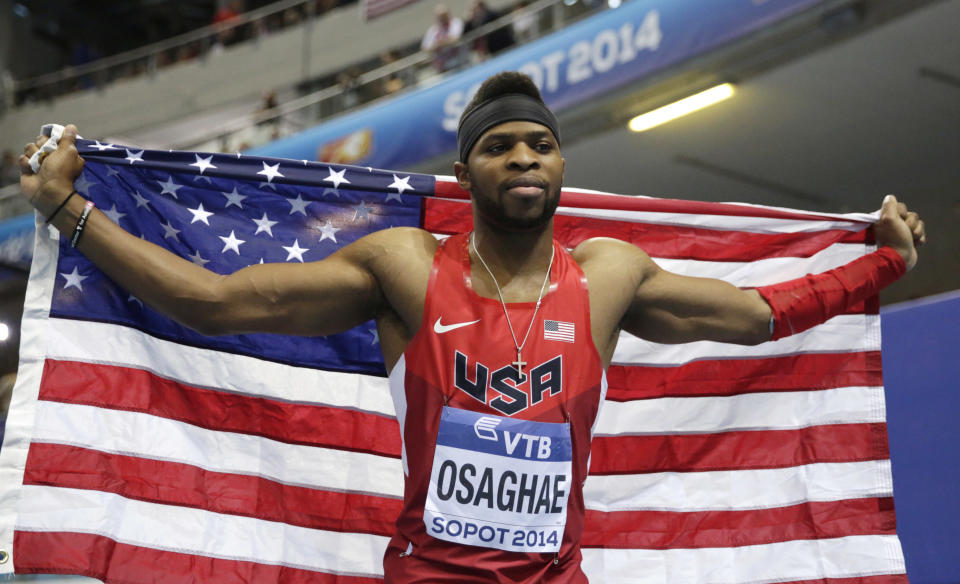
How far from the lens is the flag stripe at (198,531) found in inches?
104

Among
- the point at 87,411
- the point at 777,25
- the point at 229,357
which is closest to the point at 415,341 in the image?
the point at 229,357

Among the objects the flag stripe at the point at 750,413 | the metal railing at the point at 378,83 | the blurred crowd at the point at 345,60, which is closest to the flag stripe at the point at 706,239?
the flag stripe at the point at 750,413

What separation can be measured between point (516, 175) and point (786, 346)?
4.77 ft

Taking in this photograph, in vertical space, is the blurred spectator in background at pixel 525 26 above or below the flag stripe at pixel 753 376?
above

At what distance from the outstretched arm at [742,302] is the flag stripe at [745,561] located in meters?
0.79

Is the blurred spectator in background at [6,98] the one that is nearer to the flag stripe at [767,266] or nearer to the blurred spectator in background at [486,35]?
the blurred spectator in background at [486,35]

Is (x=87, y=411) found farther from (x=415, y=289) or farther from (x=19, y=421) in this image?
(x=415, y=289)

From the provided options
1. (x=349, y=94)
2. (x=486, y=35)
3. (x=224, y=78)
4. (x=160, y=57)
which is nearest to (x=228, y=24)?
(x=224, y=78)

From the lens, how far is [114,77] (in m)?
19.0

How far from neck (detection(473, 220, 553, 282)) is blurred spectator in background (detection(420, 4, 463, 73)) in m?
7.60

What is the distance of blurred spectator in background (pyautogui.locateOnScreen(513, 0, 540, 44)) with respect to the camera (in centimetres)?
907

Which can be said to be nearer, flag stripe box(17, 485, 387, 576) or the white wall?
flag stripe box(17, 485, 387, 576)

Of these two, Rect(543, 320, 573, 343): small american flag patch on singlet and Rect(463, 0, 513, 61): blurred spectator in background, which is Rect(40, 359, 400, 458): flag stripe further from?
Rect(463, 0, 513, 61): blurred spectator in background

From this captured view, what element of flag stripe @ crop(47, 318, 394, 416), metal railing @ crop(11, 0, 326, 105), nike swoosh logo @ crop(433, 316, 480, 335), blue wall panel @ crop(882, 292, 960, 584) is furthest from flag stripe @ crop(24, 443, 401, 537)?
metal railing @ crop(11, 0, 326, 105)
